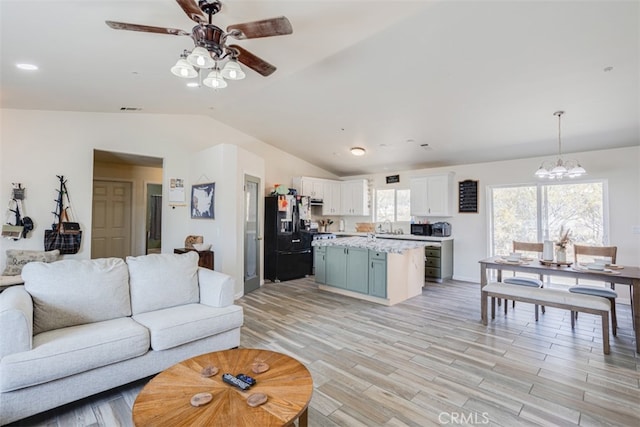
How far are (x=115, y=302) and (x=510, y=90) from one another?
4.63 meters

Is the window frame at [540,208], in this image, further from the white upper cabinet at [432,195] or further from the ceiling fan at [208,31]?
the ceiling fan at [208,31]

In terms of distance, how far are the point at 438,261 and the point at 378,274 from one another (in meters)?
2.10

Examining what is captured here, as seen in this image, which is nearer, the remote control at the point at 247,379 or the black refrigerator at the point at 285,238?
the remote control at the point at 247,379

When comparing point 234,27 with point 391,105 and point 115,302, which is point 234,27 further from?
point 391,105

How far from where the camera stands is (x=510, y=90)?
3498 mm

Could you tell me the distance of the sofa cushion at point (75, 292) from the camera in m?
2.26

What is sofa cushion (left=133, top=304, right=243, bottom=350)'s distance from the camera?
2.31 meters

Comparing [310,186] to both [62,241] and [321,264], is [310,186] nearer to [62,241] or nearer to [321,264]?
[321,264]

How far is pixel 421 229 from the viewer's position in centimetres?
650

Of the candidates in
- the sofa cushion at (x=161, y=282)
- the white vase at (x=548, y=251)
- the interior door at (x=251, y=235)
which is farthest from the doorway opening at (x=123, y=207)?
the white vase at (x=548, y=251)

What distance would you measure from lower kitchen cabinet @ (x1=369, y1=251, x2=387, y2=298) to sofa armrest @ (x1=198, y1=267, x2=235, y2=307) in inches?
93.1

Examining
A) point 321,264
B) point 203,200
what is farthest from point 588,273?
point 203,200

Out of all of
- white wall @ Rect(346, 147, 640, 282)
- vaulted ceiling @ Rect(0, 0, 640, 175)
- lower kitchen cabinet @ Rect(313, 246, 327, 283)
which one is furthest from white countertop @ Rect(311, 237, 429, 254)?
vaulted ceiling @ Rect(0, 0, 640, 175)

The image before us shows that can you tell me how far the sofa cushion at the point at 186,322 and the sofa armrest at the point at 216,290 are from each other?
2.5 inches
